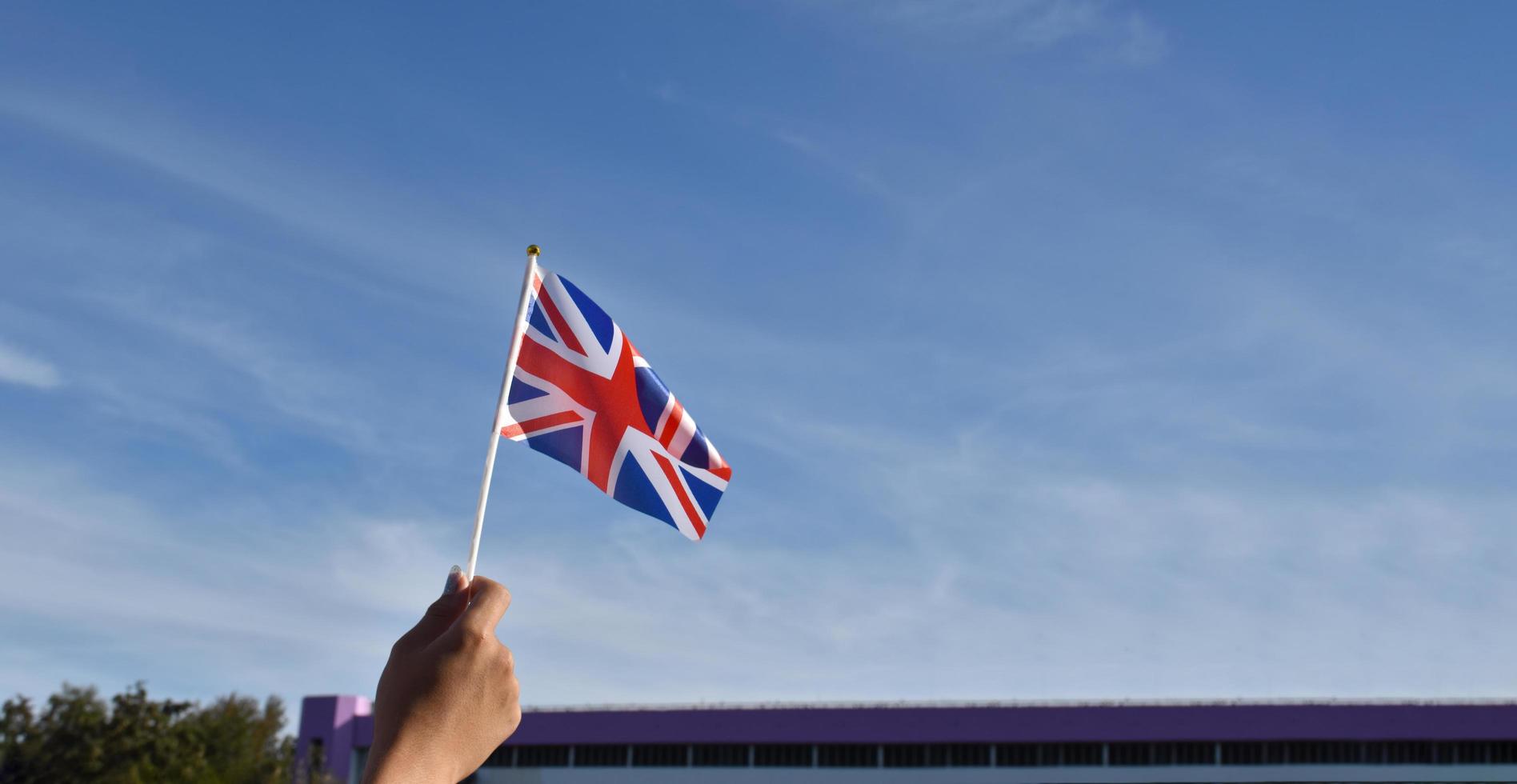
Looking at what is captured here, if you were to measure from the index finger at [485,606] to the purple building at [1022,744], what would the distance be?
32041 mm

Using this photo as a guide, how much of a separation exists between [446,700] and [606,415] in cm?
491

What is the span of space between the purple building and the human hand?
1265 inches

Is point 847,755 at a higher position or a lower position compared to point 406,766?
higher

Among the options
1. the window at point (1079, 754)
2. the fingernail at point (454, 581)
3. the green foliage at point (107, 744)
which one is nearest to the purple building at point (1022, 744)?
the window at point (1079, 754)

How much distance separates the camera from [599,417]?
729 cm

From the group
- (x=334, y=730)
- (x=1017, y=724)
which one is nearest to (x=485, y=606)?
(x=1017, y=724)

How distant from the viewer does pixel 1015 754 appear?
33.2 m

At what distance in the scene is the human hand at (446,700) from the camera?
2326 mm

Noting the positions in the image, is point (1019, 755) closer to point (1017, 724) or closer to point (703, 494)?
point (1017, 724)

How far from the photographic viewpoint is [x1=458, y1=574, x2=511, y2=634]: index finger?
252 cm

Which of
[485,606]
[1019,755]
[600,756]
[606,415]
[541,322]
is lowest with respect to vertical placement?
[485,606]


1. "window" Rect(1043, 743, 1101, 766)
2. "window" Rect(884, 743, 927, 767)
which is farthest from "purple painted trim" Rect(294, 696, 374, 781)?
"window" Rect(1043, 743, 1101, 766)

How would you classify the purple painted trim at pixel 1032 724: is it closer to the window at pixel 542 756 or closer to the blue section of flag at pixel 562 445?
the window at pixel 542 756

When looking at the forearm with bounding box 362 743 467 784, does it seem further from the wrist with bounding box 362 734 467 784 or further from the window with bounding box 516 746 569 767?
the window with bounding box 516 746 569 767
